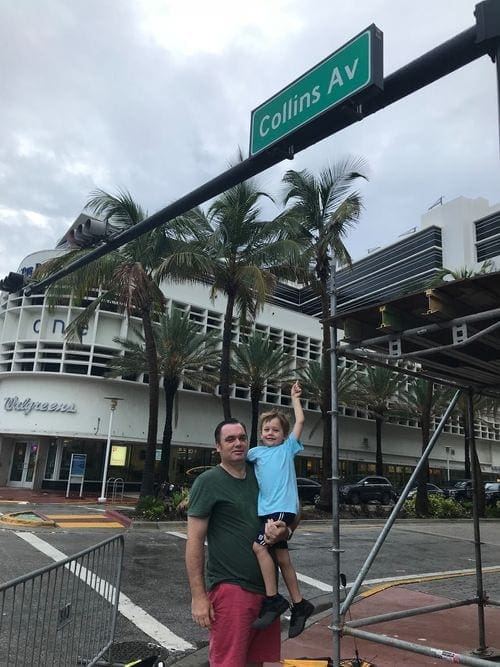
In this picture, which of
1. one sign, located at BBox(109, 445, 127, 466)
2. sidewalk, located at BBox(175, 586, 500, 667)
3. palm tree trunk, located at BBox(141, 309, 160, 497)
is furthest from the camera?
one sign, located at BBox(109, 445, 127, 466)

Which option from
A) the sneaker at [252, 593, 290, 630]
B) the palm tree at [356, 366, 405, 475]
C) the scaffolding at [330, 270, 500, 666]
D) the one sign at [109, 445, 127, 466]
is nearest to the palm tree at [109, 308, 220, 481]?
the one sign at [109, 445, 127, 466]

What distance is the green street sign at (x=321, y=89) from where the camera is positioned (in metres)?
4.84

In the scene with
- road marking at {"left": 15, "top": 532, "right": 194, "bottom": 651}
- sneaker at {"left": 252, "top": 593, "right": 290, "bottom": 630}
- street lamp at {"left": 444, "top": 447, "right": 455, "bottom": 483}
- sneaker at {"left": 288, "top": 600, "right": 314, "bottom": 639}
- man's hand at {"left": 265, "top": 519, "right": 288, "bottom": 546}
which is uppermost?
street lamp at {"left": 444, "top": 447, "right": 455, "bottom": 483}

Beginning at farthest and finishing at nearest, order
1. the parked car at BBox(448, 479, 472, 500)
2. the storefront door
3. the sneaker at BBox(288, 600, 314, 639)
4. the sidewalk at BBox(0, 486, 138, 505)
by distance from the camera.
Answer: the parked car at BBox(448, 479, 472, 500) → the storefront door → the sidewalk at BBox(0, 486, 138, 505) → the sneaker at BBox(288, 600, 314, 639)

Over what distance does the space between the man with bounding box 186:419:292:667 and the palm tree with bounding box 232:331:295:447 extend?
89.1 ft

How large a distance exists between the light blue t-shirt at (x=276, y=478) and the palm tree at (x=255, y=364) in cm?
2684

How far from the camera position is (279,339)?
1468 inches

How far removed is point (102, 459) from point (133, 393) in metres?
3.93

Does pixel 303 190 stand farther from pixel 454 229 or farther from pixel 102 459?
pixel 454 229

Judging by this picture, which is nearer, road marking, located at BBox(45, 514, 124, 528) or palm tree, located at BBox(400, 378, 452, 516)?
road marking, located at BBox(45, 514, 124, 528)

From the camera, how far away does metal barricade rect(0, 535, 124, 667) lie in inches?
150

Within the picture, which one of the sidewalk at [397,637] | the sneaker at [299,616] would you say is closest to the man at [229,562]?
the sneaker at [299,616]

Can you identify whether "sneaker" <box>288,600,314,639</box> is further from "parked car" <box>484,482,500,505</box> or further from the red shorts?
"parked car" <box>484,482,500,505</box>

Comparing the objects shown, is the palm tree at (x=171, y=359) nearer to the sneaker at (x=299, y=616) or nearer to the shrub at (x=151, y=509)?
the shrub at (x=151, y=509)
